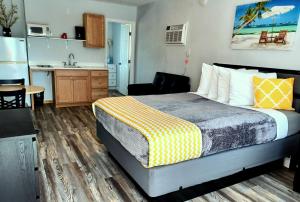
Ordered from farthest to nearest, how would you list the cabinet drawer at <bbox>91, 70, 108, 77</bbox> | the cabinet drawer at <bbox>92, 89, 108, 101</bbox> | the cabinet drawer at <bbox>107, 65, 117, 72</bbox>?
the cabinet drawer at <bbox>107, 65, 117, 72</bbox>, the cabinet drawer at <bbox>92, 89, 108, 101</bbox>, the cabinet drawer at <bbox>91, 70, 108, 77</bbox>

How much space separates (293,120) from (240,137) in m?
0.84

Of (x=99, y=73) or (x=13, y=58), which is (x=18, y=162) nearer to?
(x=13, y=58)

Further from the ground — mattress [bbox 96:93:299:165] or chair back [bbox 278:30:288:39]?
chair back [bbox 278:30:288:39]

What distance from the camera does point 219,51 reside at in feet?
12.3

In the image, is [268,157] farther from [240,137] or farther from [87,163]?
[87,163]

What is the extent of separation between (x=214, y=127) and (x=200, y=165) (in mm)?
378

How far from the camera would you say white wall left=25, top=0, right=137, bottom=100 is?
4.96 meters

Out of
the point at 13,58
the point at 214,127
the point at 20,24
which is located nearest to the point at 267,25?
→ the point at 214,127

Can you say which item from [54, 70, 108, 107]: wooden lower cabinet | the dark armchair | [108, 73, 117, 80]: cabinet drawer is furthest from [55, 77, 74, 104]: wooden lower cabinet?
[108, 73, 117, 80]: cabinet drawer

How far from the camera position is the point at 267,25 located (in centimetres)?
303

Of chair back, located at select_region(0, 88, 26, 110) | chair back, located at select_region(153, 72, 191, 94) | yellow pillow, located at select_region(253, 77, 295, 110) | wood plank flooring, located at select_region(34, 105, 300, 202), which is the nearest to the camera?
wood plank flooring, located at select_region(34, 105, 300, 202)

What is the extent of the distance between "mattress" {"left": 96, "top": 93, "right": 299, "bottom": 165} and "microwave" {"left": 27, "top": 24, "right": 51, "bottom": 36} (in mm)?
3164

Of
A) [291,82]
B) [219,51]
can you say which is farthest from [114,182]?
[219,51]

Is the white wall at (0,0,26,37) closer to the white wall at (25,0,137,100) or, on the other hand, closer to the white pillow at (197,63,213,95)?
the white wall at (25,0,137,100)
